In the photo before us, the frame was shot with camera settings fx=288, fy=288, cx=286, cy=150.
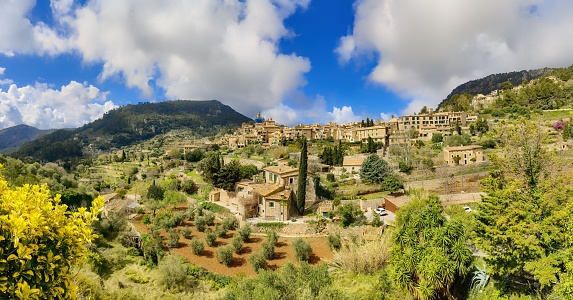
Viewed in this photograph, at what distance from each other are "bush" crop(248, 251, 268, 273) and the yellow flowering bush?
1842 cm

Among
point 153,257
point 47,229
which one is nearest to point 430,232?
point 47,229

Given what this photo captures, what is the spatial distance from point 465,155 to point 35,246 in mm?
50886

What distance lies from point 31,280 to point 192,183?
3960 cm

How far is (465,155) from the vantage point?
145ft

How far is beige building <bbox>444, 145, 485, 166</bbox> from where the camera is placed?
43700 millimetres

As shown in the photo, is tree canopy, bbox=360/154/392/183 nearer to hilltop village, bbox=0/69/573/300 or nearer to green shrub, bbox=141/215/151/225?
hilltop village, bbox=0/69/573/300

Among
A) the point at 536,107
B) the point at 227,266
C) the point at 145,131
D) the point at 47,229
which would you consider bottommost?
the point at 227,266

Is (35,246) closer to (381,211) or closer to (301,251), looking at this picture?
(301,251)

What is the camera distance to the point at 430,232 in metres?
11.2

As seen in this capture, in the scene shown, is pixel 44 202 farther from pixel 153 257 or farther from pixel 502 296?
pixel 153 257

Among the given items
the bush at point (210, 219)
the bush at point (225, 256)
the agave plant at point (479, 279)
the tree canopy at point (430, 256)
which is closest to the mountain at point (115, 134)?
the bush at point (210, 219)

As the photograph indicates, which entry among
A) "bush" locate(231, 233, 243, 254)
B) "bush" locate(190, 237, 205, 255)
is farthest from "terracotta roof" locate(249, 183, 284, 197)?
"bush" locate(190, 237, 205, 255)

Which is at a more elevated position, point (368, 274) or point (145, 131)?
point (145, 131)

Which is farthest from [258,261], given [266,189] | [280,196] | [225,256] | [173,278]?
[266,189]
